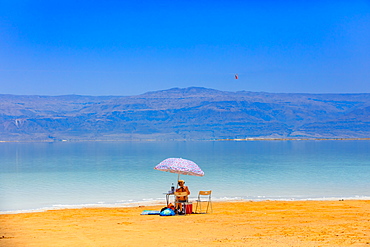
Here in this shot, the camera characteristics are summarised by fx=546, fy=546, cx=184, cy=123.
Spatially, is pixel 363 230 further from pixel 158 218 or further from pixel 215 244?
pixel 158 218

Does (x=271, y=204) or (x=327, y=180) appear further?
(x=327, y=180)

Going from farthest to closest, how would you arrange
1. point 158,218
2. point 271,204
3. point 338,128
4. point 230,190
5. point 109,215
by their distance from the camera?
point 338,128 → point 230,190 → point 271,204 → point 109,215 → point 158,218

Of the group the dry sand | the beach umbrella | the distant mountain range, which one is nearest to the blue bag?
the dry sand

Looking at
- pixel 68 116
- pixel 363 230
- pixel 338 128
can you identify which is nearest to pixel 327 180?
pixel 363 230

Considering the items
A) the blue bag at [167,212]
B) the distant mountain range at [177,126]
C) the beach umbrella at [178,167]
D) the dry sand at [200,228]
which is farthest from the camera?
the distant mountain range at [177,126]

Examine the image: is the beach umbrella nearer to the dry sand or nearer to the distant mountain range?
the dry sand

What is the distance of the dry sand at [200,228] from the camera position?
24.8 feet

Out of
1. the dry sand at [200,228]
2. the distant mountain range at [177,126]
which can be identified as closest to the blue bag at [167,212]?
the dry sand at [200,228]

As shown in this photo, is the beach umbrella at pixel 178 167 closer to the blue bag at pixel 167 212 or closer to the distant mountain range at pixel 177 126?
the blue bag at pixel 167 212

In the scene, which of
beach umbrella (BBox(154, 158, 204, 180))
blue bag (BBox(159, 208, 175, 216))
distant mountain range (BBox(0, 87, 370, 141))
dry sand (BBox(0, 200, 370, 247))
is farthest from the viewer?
distant mountain range (BBox(0, 87, 370, 141))

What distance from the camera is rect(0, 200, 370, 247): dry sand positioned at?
24.8ft

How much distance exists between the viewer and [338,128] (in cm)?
16662

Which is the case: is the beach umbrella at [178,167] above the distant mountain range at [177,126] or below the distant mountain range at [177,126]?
below

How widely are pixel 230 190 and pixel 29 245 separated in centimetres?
1167
